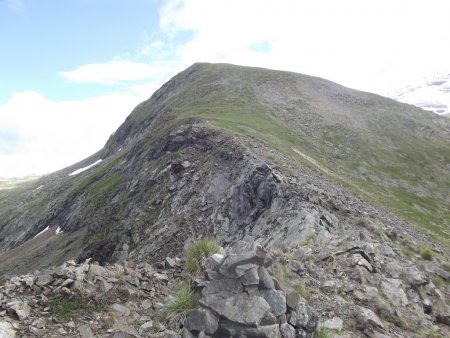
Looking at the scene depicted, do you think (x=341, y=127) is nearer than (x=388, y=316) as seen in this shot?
No

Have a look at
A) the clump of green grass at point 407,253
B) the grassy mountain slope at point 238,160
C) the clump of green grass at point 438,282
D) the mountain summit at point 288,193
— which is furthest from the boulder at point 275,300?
the grassy mountain slope at point 238,160

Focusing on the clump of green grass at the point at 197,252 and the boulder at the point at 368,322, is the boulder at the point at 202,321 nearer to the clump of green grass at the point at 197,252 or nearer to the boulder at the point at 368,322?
the clump of green grass at the point at 197,252

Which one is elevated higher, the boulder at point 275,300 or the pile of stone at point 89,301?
the pile of stone at point 89,301

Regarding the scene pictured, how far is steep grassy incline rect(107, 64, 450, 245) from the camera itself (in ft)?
176

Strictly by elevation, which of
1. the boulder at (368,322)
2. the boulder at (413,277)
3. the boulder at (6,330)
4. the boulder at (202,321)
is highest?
the boulder at (6,330)

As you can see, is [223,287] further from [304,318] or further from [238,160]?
[238,160]

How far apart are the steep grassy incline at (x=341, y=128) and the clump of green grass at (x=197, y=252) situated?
32.1 metres

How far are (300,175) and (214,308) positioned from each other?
87.9 ft

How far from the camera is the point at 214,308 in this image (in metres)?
12.0

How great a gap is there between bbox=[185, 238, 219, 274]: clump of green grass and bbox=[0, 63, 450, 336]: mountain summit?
3.71 m

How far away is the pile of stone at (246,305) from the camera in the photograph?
1173cm

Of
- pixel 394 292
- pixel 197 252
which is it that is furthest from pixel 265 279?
pixel 394 292

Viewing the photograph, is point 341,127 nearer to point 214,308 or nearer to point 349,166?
point 349,166

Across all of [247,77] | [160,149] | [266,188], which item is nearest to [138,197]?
[160,149]
